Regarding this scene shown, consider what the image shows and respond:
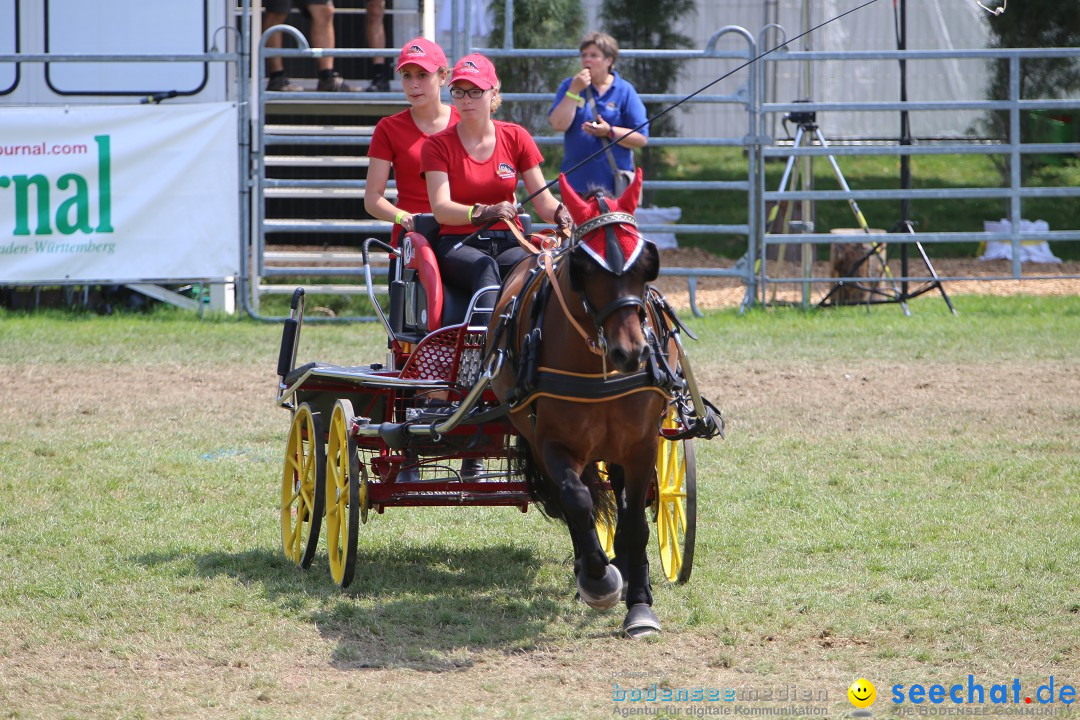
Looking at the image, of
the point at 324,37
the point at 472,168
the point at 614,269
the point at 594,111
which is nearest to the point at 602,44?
the point at 594,111

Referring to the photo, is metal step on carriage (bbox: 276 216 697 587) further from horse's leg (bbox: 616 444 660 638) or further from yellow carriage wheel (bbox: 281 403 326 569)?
horse's leg (bbox: 616 444 660 638)

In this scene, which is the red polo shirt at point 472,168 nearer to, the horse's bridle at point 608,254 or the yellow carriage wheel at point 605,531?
the yellow carriage wheel at point 605,531

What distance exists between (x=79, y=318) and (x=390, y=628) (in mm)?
8496

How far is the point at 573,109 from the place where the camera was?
10.3m

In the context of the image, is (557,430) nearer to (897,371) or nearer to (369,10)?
Result: (897,371)

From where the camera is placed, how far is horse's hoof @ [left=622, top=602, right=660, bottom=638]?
454cm

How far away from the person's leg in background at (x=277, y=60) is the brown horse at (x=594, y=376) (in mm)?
8910

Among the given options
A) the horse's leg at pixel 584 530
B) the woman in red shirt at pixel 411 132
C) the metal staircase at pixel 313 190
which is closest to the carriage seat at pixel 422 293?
the woman in red shirt at pixel 411 132

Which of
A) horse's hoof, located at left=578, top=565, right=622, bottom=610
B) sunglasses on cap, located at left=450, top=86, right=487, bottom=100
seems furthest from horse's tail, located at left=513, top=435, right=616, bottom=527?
sunglasses on cap, located at left=450, top=86, right=487, bottom=100

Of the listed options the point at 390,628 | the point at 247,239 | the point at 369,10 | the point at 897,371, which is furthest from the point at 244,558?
the point at 369,10

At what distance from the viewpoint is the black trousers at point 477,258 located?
18.0 ft

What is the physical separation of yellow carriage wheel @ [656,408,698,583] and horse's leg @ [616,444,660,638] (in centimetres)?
37

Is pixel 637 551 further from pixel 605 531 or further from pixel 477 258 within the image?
pixel 477 258

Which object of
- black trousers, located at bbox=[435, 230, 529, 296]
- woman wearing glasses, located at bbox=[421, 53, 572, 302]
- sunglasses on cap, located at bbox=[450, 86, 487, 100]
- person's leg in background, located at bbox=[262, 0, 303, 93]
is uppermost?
person's leg in background, located at bbox=[262, 0, 303, 93]
